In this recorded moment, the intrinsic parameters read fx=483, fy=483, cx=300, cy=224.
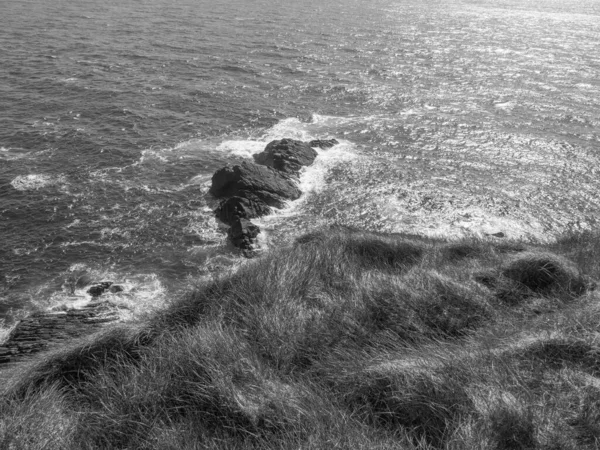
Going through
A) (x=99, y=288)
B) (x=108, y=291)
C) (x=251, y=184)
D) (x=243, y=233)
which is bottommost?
(x=108, y=291)

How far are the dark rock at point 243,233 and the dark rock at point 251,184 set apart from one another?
303 cm

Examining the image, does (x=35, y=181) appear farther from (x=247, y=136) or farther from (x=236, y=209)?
(x=247, y=136)

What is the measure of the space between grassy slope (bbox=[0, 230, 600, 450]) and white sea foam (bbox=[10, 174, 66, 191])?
24.5 metres

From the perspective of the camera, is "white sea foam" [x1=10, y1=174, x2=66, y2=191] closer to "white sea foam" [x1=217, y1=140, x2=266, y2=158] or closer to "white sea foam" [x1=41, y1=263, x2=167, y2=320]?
"white sea foam" [x1=41, y1=263, x2=167, y2=320]

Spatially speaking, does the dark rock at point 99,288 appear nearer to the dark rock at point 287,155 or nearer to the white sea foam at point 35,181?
the white sea foam at point 35,181

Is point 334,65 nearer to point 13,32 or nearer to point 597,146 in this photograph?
point 597,146

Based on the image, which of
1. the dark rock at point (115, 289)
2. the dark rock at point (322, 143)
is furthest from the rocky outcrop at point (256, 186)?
the dark rock at point (115, 289)

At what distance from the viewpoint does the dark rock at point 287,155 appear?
35.2 meters

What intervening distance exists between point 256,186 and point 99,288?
1225 centimetres

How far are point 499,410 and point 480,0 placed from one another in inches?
5308

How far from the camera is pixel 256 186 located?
1272 inches

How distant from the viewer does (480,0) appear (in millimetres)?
120812

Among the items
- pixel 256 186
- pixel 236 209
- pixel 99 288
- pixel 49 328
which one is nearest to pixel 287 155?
pixel 256 186

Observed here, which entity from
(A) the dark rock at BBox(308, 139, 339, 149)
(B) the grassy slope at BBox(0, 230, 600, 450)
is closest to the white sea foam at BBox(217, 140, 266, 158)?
(A) the dark rock at BBox(308, 139, 339, 149)
